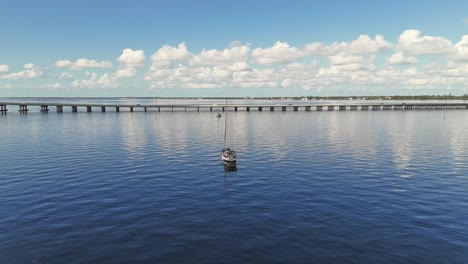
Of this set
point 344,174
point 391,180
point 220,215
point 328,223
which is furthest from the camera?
point 344,174

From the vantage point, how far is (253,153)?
195 ft

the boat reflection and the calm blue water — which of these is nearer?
the calm blue water

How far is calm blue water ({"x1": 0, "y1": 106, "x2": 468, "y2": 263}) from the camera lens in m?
20.5

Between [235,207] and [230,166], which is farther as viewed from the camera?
[230,166]

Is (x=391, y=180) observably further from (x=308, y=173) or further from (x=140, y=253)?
(x=140, y=253)

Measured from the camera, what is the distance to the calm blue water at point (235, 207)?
20.5 metres

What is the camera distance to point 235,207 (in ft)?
95.8

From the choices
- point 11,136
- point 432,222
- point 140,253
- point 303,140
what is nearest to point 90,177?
point 140,253

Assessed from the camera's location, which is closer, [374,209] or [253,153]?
[374,209]

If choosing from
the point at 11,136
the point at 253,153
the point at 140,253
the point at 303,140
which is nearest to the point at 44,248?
the point at 140,253

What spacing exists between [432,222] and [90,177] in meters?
40.2

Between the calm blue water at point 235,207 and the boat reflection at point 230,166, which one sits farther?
the boat reflection at point 230,166

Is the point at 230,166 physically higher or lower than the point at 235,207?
higher

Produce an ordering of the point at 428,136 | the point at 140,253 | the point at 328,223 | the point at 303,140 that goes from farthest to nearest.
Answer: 1. the point at 428,136
2. the point at 303,140
3. the point at 328,223
4. the point at 140,253
